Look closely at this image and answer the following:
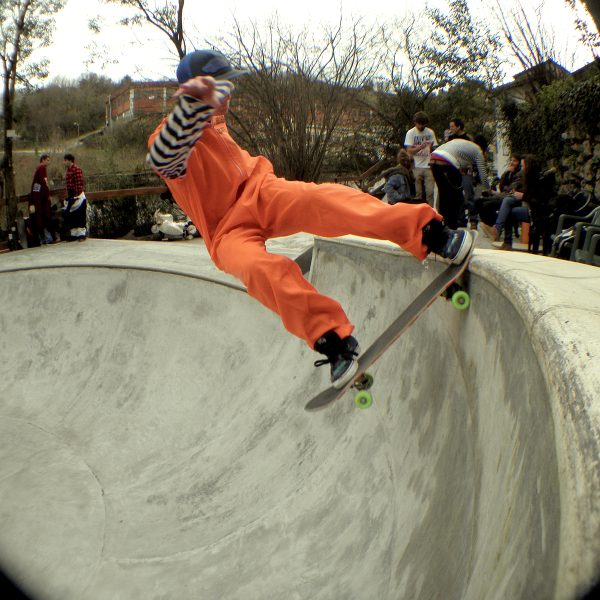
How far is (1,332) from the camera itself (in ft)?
21.7

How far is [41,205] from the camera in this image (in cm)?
1088

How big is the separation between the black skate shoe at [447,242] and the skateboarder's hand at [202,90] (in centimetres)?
105

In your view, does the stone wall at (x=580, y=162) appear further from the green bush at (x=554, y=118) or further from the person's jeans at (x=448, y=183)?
the person's jeans at (x=448, y=183)

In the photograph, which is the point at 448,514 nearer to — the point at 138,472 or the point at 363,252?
the point at 363,252

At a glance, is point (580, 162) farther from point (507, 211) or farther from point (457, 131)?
point (457, 131)

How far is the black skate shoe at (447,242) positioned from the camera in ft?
9.09

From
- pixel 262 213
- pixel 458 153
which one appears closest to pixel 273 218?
pixel 262 213

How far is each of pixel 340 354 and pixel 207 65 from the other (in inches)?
58.4

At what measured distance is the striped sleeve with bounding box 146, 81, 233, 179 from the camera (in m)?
2.70

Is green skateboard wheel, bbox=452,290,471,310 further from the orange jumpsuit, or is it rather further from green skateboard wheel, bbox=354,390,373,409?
green skateboard wheel, bbox=354,390,373,409

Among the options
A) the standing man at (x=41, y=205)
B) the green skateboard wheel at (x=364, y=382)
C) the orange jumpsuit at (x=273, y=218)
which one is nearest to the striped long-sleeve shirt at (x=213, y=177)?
the orange jumpsuit at (x=273, y=218)

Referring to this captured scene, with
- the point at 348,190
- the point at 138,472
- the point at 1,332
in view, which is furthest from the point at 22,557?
the point at 1,332

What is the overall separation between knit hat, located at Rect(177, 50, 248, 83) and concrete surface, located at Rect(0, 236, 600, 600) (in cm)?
128

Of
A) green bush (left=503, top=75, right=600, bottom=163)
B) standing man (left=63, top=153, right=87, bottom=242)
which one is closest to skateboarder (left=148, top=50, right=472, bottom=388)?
standing man (left=63, top=153, right=87, bottom=242)
